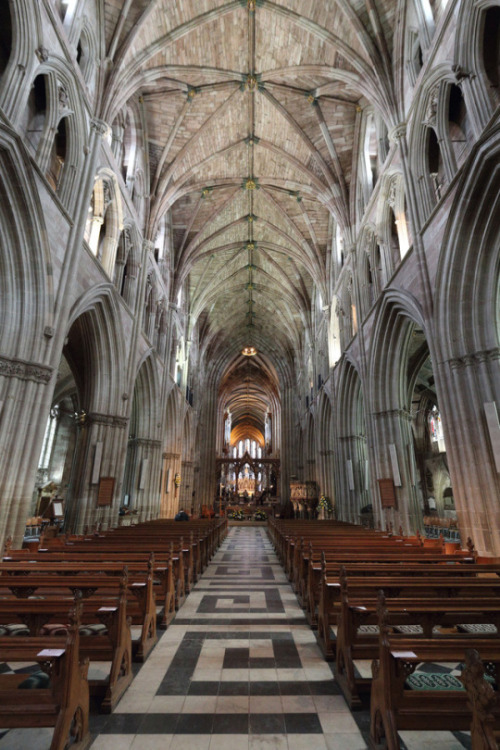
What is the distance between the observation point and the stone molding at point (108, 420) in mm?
12820

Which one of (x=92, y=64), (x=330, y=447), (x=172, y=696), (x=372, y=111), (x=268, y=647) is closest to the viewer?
(x=172, y=696)

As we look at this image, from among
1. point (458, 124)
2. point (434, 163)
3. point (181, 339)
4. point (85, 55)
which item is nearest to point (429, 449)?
point (181, 339)

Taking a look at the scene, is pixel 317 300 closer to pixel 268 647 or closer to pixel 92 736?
pixel 268 647

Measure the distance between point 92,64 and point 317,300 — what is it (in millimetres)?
18083

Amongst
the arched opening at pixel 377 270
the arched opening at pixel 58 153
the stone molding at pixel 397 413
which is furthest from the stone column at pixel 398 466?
the arched opening at pixel 58 153

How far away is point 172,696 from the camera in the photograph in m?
3.46

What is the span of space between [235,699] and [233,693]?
12 cm

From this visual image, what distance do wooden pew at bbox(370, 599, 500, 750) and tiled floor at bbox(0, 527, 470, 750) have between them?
0.58 m

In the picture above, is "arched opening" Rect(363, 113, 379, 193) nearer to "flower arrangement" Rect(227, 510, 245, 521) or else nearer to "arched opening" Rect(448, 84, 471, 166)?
"arched opening" Rect(448, 84, 471, 166)

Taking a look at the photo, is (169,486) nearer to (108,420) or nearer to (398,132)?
(108,420)

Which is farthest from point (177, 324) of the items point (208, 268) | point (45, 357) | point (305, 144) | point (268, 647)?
point (268, 647)

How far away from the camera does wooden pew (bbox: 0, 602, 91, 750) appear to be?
2287 mm

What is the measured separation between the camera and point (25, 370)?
829 cm

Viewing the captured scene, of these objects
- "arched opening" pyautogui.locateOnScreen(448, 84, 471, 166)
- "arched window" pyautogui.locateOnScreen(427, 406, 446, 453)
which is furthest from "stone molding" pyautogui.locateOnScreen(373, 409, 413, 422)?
"arched window" pyautogui.locateOnScreen(427, 406, 446, 453)
